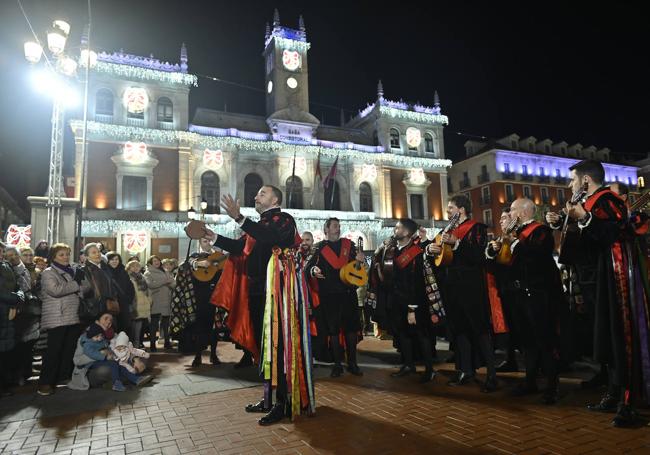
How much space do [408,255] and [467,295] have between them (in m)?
0.96

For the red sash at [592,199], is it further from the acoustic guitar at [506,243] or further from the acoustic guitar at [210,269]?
the acoustic guitar at [210,269]

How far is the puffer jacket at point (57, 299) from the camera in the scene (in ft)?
17.1

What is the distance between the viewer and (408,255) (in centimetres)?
550

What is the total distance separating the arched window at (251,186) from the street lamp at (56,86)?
1780cm

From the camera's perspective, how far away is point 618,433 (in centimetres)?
315

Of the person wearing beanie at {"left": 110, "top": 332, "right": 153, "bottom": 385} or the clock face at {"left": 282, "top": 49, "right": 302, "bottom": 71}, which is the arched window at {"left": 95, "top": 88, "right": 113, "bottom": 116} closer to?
the clock face at {"left": 282, "top": 49, "right": 302, "bottom": 71}

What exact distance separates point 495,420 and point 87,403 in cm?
419

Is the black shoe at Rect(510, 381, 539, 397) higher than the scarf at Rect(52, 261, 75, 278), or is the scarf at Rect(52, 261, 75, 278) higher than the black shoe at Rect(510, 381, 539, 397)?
the scarf at Rect(52, 261, 75, 278)

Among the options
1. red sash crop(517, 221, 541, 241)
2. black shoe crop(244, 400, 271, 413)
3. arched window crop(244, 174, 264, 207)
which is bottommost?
black shoe crop(244, 400, 271, 413)

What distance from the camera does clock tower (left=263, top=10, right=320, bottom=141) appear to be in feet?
100

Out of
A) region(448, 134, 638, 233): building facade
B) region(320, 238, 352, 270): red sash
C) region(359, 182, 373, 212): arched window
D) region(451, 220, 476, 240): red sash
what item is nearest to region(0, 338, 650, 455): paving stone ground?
region(320, 238, 352, 270): red sash

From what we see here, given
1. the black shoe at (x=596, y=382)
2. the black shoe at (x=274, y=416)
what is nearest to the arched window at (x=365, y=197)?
the black shoe at (x=596, y=382)

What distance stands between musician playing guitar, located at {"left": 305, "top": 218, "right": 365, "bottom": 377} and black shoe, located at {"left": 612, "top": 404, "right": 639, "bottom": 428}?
3.06 metres

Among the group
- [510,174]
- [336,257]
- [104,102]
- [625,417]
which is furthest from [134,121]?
[510,174]
